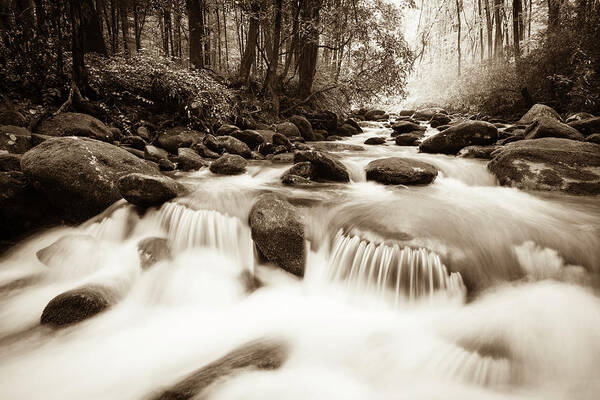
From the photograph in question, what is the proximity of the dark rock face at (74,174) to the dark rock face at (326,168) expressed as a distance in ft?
10.7

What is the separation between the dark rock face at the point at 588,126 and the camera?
6.95 meters

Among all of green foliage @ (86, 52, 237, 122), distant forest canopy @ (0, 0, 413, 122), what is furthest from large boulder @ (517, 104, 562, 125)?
green foliage @ (86, 52, 237, 122)

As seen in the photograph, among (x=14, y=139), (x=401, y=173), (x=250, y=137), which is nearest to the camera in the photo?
(x=14, y=139)

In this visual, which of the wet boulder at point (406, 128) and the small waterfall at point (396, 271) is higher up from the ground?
the wet boulder at point (406, 128)

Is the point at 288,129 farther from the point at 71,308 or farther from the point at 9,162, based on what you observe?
the point at 71,308

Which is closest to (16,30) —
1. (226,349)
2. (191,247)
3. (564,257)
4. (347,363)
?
(191,247)

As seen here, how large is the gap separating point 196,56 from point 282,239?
10.9 m

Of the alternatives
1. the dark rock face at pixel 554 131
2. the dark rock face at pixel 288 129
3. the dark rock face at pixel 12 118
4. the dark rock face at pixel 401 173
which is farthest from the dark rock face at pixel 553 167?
the dark rock face at pixel 12 118

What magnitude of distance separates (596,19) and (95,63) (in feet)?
44.2

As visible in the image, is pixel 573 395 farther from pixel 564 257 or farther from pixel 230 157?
pixel 230 157

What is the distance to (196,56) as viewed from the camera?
12117mm

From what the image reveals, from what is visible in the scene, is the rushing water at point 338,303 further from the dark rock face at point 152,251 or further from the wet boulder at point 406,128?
the wet boulder at point 406,128

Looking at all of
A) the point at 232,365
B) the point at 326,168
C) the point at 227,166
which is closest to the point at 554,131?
the point at 326,168

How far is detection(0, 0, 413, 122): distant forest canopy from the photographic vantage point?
7.02 meters
